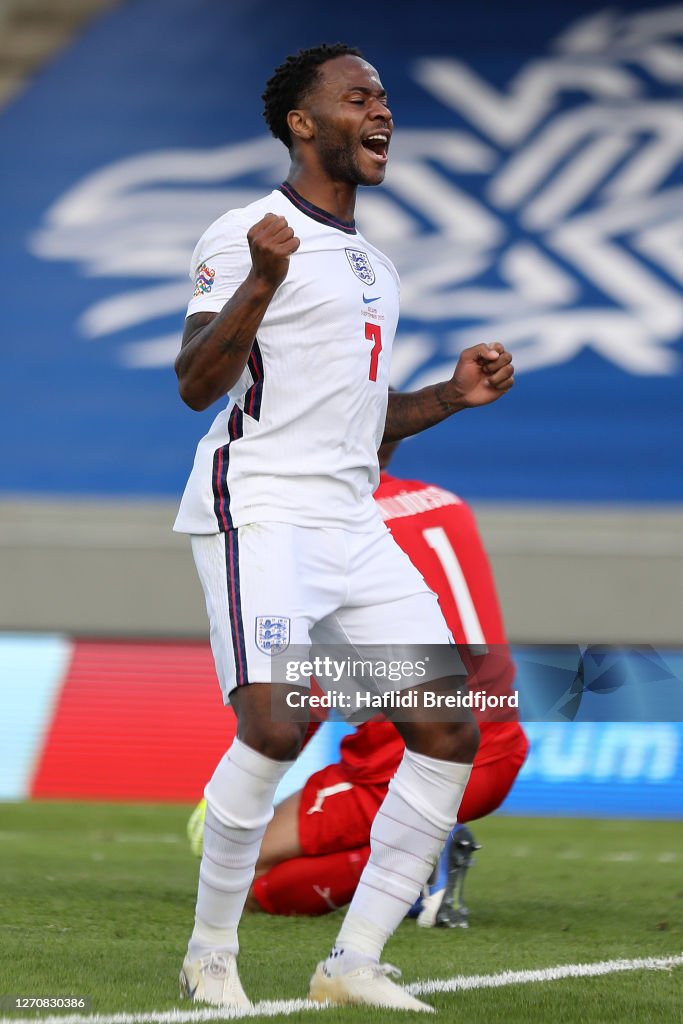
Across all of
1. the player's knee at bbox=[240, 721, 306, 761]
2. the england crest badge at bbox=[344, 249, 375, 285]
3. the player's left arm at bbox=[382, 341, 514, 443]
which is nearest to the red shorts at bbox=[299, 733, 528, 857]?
the player's left arm at bbox=[382, 341, 514, 443]

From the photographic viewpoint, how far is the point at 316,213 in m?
3.35

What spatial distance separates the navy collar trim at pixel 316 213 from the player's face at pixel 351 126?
3.2 inches

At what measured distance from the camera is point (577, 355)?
13.0 m

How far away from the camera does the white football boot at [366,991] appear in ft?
9.98

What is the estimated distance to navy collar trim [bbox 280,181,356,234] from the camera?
3.35 meters

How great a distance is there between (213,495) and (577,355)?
10.2 meters

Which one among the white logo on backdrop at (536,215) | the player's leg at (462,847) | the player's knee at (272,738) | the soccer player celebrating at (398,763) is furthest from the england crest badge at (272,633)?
the white logo on backdrop at (536,215)

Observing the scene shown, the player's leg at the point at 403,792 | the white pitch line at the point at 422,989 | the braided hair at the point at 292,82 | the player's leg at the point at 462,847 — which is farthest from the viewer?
the player's leg at the point at 462,847

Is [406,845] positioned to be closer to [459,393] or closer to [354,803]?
[459,393]

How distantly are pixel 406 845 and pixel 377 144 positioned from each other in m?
1.47

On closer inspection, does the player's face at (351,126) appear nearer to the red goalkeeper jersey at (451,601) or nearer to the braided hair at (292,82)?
the braided hair at (292,82)

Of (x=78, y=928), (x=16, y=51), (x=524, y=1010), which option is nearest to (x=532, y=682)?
(x=524, y=1010)

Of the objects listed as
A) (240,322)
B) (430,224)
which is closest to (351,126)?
(240,322)

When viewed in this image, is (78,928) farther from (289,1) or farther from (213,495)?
(289,1)
